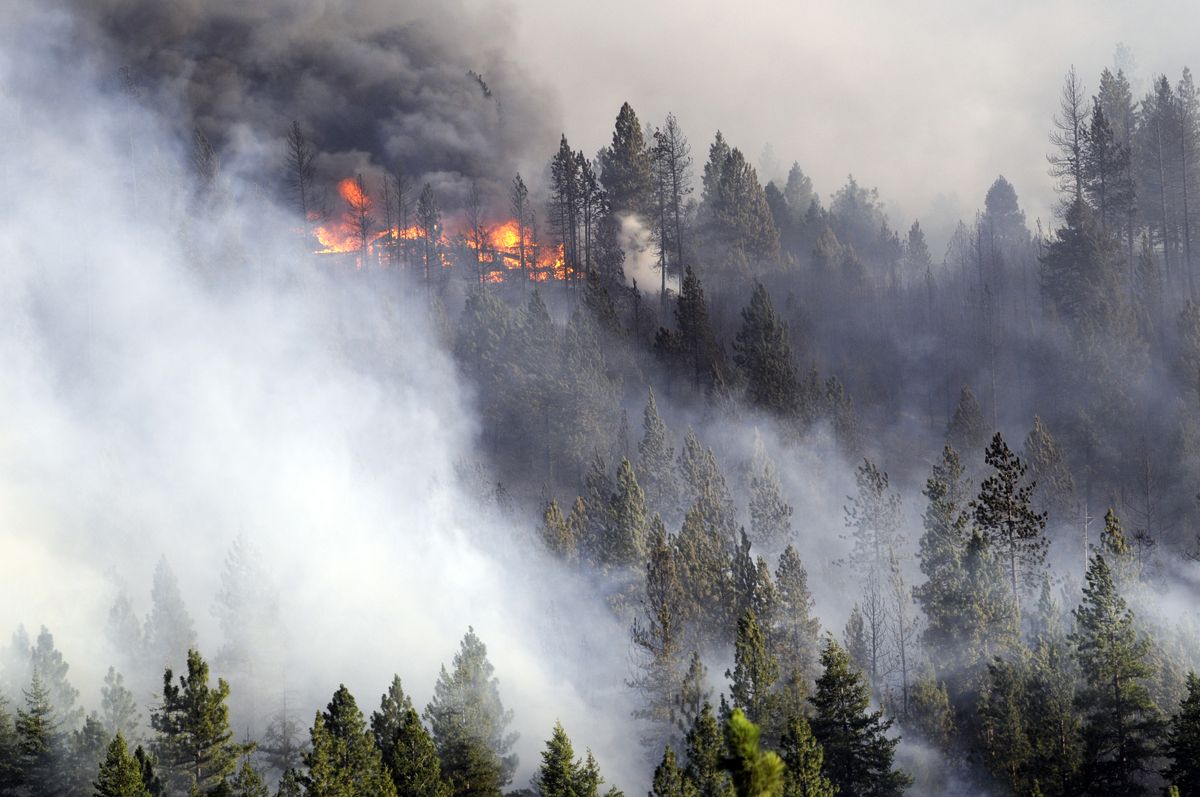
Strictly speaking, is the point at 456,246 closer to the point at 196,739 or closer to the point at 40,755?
the point at 40,755

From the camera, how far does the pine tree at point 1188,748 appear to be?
37938 millimetres

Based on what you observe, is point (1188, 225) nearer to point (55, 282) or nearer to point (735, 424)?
point (735, 424)

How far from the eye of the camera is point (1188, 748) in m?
38.0

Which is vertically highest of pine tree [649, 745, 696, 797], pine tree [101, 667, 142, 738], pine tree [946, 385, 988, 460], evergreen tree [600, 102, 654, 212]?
evergreen tree [600, 102, 654, 212]

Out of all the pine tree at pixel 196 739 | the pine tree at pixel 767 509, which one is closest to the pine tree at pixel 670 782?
the pine tree at pixel 196 739

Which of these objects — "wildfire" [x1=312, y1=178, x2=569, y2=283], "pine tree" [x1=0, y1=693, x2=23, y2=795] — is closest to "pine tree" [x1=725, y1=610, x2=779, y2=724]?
"pine tree" [x1=0, y1=693, x2=23, y2=795]

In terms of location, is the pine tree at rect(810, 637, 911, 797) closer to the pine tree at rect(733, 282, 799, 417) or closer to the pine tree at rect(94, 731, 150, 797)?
the pine tree at rect(94, 731, 150, 797)

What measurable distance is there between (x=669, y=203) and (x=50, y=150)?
3650 inches

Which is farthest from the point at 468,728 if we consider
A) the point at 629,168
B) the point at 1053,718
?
the point at 629,168

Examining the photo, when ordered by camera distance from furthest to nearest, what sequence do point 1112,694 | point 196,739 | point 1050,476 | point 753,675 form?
1. point 1050,476
2. point 753,675
3. point 196,739
4. point 1112,694

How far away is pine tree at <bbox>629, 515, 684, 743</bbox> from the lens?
5266 cm

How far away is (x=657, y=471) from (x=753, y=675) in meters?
22.2

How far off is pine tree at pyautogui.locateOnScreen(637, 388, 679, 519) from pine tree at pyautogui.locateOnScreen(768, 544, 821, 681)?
13052mm

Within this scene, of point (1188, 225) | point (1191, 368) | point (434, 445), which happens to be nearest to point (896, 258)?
point (1188, 225)
